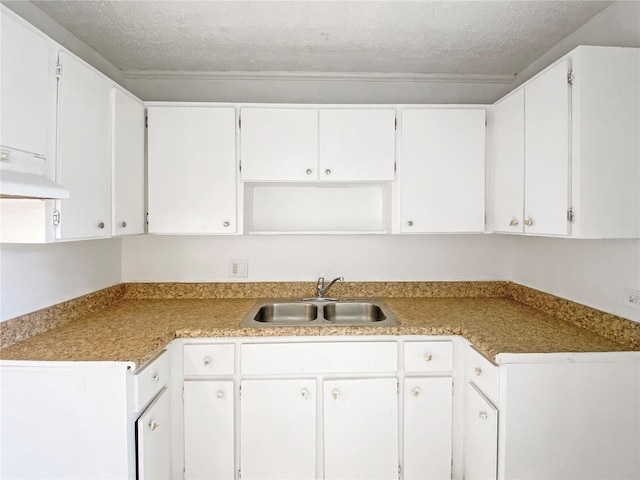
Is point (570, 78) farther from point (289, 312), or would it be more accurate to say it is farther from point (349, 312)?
point (289, 312)

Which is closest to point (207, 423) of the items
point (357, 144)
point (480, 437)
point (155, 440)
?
point (155, 440)

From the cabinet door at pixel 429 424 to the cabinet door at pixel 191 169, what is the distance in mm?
1387

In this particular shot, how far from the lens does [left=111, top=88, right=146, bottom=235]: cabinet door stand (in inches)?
65.4

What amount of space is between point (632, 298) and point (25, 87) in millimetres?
2466

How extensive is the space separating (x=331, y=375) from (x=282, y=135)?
1342mm

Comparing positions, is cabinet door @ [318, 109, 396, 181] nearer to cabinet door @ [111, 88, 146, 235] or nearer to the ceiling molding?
the ceiling molding

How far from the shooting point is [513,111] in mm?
1768

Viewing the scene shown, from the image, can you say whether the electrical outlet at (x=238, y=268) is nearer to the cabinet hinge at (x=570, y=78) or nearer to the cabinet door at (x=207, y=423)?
the cabinet door at (x=207, y=423)

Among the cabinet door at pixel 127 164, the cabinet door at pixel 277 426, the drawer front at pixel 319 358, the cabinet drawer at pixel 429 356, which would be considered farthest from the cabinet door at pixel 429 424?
the cabinet door at pixel 127 164

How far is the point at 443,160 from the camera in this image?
1.98 m

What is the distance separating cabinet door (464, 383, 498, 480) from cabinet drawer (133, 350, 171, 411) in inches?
56.3

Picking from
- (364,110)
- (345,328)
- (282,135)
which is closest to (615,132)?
(364,110)

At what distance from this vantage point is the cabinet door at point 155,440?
133 centimetres

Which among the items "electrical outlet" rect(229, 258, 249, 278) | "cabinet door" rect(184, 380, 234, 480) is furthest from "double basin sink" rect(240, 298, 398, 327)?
"cabinet door" rect(184, 380, 234, 480)
